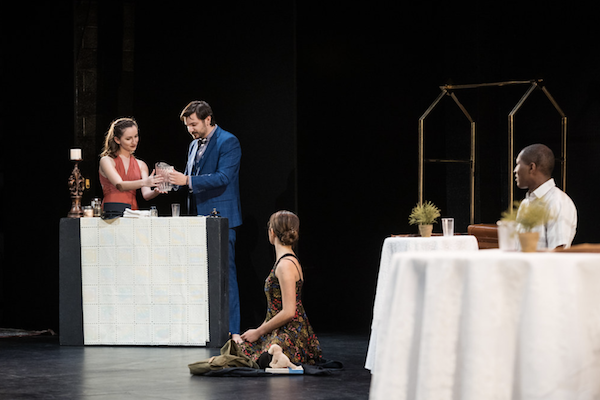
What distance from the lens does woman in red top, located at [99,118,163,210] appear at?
5734 mm

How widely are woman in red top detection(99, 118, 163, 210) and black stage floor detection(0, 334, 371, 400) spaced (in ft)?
3.51

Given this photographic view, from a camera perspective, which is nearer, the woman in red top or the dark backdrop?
the woman in red top

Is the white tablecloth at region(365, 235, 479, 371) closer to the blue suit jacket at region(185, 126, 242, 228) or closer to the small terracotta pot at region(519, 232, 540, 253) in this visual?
the blue suit jacket at region(185, 126, 242, 228)

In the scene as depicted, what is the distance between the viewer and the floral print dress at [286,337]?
14.1ft

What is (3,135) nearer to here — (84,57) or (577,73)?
(84,57)

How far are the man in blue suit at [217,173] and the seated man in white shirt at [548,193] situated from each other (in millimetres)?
2451

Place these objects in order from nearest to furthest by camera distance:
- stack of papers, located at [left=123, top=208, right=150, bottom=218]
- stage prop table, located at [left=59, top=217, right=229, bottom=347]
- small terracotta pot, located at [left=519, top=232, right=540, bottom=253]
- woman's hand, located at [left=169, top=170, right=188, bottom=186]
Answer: small terracotta pot, located at [left=519, top=232, right=540, bottom=253]
stage prop table, located at [left=59, top=217, right=229, bottom=347]
stack of papers, located at [left=123, top=208, right=150, bottom=218]
woman's hand, located at [left=169, top=170, right=188, bottom=186]

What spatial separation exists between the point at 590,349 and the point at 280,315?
2.20 m

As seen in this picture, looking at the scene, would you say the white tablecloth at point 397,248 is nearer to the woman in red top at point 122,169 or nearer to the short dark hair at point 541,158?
the short dark hair at point 541,158

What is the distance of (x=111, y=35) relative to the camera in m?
6.87

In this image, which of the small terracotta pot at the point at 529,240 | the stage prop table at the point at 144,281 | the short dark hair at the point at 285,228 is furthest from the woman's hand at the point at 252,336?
the small terracotta pot at the point at 529,240

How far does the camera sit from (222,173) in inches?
227

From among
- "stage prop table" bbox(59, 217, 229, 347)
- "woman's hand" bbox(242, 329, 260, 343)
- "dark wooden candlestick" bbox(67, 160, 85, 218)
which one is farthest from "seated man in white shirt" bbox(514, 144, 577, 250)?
"dark wooden candlestick" bbox(67, 160, 85, 218)

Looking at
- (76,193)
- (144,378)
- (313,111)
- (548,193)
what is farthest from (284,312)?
(313,111)
